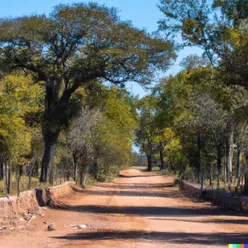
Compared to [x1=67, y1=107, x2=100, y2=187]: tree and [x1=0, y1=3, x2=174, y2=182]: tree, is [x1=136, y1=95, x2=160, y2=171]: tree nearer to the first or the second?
[x1=67, y1=107, x2=100, y2=187]: tree

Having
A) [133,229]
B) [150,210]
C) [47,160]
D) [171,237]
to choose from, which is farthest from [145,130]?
[171,237]

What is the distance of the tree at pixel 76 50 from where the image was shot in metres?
24.5

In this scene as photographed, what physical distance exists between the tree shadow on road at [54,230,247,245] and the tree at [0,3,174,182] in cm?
1352

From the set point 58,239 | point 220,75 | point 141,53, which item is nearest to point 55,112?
point 141,53

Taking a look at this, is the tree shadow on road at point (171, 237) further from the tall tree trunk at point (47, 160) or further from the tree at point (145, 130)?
the tree at point (145, 130)

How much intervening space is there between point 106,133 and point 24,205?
76.6 feet

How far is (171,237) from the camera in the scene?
38.0ft

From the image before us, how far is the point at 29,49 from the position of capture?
25.5 meters

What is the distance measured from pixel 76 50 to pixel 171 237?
652 inches

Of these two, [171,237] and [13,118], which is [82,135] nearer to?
[13,118]

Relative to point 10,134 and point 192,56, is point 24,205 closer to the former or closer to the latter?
point 10,134

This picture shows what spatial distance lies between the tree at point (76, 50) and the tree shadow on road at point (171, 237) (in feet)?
44.4

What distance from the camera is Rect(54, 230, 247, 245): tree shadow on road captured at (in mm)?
10898

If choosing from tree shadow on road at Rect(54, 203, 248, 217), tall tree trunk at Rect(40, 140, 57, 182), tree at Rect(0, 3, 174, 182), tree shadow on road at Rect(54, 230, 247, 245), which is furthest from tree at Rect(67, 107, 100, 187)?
tree shadow on road at Rect(54, 230, 247, 245)
